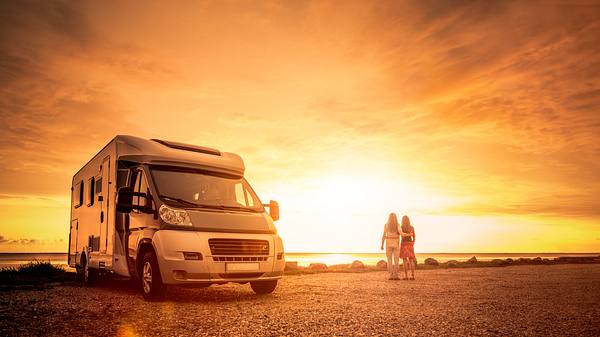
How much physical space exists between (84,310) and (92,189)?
17.6 ft

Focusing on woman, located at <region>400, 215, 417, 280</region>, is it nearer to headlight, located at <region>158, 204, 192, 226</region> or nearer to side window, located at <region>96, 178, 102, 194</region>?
headlight, located at <region>158, 204, 192, 226</region>

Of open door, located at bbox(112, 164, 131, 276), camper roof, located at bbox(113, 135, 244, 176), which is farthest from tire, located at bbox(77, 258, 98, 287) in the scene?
camper roof, located at bbox(113, 135, 244, 176)

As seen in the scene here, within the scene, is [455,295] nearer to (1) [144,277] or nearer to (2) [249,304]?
(2) [249,304]

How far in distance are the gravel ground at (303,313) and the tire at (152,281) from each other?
219 millimetres

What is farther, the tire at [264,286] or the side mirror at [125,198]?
the tire at [264,286]

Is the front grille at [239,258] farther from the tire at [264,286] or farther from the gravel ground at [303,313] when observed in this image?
the tire at [264,286]

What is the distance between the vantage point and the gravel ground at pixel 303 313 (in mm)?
6562

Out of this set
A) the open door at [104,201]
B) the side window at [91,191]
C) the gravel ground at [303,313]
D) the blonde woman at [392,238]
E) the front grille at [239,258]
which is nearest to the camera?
the gravel ground at [303,313]

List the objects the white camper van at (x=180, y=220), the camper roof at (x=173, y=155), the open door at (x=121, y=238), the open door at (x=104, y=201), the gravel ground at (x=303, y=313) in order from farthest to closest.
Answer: the open door at (x=104, y=201)
the open door at (x=121, y=238)
the camper roof at (x=173, y=155)
the white camper van at (x=180, y=220)
the gravel ground at (x=303, y=313)

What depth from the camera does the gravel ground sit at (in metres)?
6.56

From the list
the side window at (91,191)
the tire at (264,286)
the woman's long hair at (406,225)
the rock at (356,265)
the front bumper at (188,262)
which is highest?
the side window at (91,191)

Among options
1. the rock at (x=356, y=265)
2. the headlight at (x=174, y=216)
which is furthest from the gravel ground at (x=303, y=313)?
the rock at (x=356, y=265)

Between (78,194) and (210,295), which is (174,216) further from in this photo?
(78,194)

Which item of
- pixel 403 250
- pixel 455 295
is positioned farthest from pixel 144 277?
pixel 403 250
